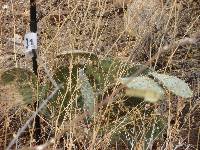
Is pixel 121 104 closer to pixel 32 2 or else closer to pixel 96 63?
pixel 96 63

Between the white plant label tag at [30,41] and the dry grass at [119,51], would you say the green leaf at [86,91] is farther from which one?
the white plant label tag at [30,41]

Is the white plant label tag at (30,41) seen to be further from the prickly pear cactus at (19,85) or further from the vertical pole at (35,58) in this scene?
the prickly pear cactus at (19,85)

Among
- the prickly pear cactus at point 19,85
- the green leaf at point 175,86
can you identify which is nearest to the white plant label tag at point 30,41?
the prickly pear cactus at point 19,85

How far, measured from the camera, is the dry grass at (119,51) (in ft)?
5.72

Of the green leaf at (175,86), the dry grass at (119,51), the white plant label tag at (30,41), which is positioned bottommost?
the dry grass at (119,51)

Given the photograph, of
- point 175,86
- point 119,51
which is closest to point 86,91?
point 175,86

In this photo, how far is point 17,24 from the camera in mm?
2857

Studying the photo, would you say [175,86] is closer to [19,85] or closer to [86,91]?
[86,91]

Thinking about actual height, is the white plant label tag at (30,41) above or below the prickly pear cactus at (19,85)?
above

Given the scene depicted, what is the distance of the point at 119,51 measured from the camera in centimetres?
252

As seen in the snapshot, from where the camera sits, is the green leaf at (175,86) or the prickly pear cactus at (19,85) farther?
the prickly pear cactus at (19,85)

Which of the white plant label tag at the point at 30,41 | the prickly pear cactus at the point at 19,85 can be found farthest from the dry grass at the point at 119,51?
the white plant label tag at the point at 30,41

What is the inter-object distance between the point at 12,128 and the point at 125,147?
1.61 feet

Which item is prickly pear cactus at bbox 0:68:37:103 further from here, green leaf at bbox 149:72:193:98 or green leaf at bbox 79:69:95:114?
green leaf at bbox 149:72:193:98
